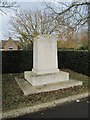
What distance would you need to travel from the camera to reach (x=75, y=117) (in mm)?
5508

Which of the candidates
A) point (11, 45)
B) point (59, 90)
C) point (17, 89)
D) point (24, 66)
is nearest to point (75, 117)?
point (59, 90)

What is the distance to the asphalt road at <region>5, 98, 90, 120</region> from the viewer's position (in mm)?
5652

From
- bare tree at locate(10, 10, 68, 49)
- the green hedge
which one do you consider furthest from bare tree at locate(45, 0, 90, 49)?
bare tree at locate(10, 10, 68, 49)

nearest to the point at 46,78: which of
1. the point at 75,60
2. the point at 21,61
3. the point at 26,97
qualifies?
the point at 26,97

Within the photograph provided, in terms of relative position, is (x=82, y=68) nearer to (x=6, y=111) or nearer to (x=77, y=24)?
(x=77, y=24)

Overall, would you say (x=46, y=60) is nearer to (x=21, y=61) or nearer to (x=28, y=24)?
(x=21, y=61)

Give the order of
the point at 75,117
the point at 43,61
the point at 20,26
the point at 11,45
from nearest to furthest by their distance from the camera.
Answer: the point at 75,117, the point at 43,61, the point at 20,26, the point at 11,45

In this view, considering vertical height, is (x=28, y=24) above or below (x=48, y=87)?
above

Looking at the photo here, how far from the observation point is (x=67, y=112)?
5.89m

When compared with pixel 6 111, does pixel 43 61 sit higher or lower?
higher

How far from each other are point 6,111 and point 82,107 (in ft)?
7.76

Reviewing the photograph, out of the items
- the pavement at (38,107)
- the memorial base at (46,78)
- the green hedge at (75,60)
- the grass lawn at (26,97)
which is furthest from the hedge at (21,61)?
the pavement at (38,107)

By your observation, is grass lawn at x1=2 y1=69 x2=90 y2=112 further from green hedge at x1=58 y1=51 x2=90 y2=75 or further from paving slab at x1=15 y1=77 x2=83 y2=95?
green hedge at x1=58 y1=51 x2=90 y2=75

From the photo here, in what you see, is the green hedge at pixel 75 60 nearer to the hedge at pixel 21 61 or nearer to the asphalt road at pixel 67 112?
the hedge at pixel 21 61
